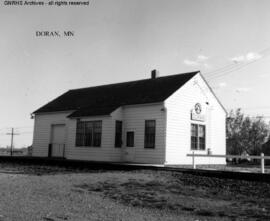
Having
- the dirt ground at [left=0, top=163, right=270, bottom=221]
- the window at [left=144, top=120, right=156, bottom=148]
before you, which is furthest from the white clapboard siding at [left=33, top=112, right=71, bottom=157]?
the dirt ground at [left=0, top=163, right=270, bottom=221]

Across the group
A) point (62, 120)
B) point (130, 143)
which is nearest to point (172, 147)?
point (130, 143)

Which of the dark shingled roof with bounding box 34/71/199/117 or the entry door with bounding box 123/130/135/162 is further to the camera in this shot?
the dark shingled roof with bounding box 34/71/199/117

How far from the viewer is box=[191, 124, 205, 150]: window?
24453 millimetres

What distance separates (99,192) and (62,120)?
18.4 metres

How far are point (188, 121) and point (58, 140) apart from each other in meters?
11.1

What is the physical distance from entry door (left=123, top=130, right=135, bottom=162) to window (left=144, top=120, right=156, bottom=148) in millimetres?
1144

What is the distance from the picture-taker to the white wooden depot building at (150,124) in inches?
892

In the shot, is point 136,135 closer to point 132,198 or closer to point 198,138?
point 198,138

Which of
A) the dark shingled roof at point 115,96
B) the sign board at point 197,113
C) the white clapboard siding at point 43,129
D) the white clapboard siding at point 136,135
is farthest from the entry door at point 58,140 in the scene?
the sign board at point 197,113

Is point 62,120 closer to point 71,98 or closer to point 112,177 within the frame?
point 71,98

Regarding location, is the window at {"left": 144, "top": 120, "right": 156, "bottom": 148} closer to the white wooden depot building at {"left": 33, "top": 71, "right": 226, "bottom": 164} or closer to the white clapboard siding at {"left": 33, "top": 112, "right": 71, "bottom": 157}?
the white wooden depot building at {"left": 33, "top": 71, "right": 226, "bottom": 164}

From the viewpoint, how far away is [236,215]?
28.9 ft

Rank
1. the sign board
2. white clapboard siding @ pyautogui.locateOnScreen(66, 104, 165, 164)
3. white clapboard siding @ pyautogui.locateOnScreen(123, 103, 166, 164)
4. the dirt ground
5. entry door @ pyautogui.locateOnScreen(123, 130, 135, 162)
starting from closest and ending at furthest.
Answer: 1. the dirt ground
2. white clapboard siding @ pyautogui.locateOnScreen(123, 103, 166, 164)
3. white clapboard siding @ pyautogui.locateOnScreen(66, 104, 165, 164)
4. entry door @ pyautogui.locateOnScreen(123, 130, 135, 162)
5. the sign board

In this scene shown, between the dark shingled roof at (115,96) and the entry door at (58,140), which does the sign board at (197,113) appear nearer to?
the dark shingled roof at (115,96)
